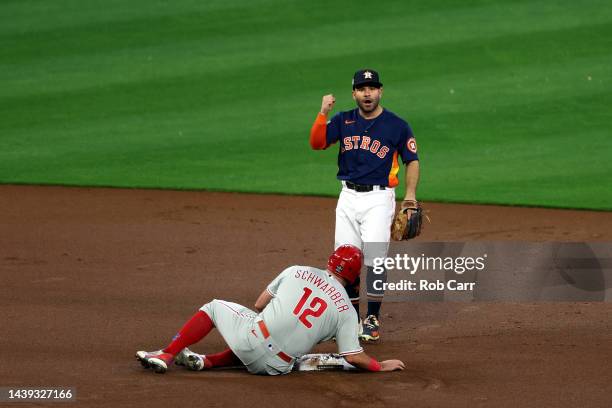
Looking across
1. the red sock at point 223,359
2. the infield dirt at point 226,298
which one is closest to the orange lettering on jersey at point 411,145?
the infield dirt at point 226,298

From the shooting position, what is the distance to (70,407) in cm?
614

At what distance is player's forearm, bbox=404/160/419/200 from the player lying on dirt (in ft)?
3.86

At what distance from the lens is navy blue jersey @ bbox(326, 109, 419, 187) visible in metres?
8.18

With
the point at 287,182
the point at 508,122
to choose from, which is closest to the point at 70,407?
the point at 287,182

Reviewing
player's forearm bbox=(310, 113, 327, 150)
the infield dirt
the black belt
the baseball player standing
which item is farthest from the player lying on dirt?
player's forearm bbox=(310, 113, 327, 150)

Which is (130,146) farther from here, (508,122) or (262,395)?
(262,395)

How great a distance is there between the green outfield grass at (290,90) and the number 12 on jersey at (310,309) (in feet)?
20.8

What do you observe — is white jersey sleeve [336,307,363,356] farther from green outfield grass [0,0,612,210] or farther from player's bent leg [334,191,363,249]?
green outfield grass [0,0,612,210]

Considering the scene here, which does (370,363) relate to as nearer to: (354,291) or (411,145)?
(354,291)

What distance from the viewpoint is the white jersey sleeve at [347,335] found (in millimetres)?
6930

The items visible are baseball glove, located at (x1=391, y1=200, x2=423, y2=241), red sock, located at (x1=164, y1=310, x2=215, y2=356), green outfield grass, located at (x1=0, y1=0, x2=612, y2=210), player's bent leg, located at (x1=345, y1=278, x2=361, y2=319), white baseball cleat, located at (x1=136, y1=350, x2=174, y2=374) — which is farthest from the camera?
green outfield grass, located at (x1=0, y1=0, x2=612, y2=210)

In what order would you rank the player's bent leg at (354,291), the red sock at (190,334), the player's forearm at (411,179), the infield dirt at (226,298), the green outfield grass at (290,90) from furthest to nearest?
the green outfield grass at (290,90), the player's forearm at (411,179), the player's bent leg at (354,291), the red sock at (190,334), the infield dirt at (226,298)

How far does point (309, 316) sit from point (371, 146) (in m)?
1.75

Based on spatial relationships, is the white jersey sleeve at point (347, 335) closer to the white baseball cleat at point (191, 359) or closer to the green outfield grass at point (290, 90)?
the white baseball cleat at point (191, 359)
